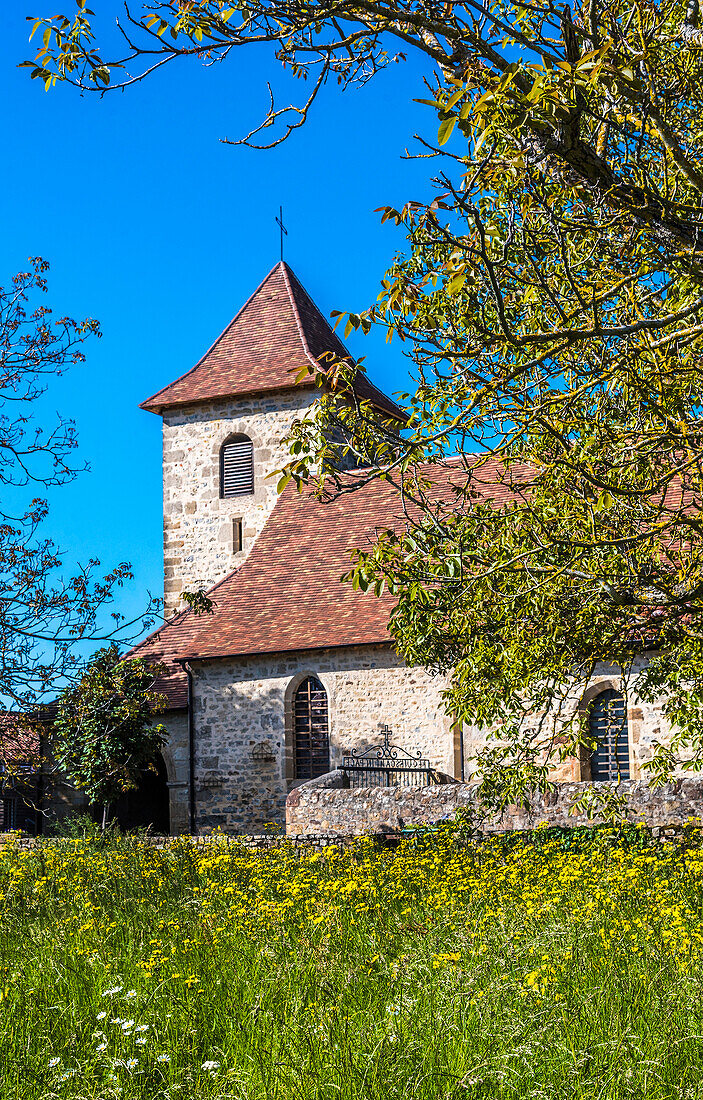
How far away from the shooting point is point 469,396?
19.8 feet

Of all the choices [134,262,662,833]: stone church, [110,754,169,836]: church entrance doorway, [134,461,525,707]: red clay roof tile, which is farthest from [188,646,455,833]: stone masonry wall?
[110,754,169,836]: church entrance doorway

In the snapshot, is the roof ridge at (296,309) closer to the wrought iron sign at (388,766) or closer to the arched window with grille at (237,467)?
the arched window with grille at (237,467)

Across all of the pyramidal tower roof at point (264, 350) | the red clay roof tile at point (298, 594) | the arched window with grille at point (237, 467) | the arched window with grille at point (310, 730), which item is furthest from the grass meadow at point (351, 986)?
the pyramidal tower roof at point (264, 350)

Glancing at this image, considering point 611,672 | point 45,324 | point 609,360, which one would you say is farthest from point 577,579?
point 611,672

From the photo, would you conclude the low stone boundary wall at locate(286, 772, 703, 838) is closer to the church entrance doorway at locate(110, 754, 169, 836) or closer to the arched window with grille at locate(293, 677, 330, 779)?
the arched window with grille at locate(293, 677, 330, 779)

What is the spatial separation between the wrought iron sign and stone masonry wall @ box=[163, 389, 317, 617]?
8.78 meters

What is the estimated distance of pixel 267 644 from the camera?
21.6m

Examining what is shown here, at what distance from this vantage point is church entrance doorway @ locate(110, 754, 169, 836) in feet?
86.2

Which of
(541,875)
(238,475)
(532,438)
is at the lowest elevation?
(541,875)

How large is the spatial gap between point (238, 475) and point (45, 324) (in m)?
19.0

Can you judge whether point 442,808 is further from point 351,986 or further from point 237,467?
point 237,467

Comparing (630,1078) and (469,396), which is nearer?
(630,1078)

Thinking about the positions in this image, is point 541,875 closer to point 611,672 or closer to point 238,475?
point 611,672

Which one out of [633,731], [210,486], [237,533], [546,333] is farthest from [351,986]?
[210,486]
